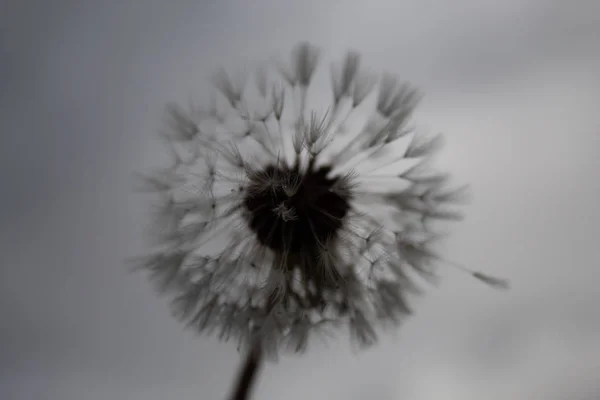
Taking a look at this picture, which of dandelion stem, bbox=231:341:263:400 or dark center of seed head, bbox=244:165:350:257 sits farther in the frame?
dark center of seed head, bbox=244:165:350:257

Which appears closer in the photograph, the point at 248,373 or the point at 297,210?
the point at 248,373

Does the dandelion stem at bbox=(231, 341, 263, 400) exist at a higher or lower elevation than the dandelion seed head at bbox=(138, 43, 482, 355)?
lower

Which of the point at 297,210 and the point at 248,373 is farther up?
the point at 297,210

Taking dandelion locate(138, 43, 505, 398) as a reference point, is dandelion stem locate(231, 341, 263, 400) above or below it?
below

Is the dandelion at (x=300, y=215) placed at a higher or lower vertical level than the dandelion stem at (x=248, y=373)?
higher

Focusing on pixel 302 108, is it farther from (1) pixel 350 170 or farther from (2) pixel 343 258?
(2) pixel 343 258

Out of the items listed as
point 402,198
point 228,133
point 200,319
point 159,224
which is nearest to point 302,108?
point 228,133
